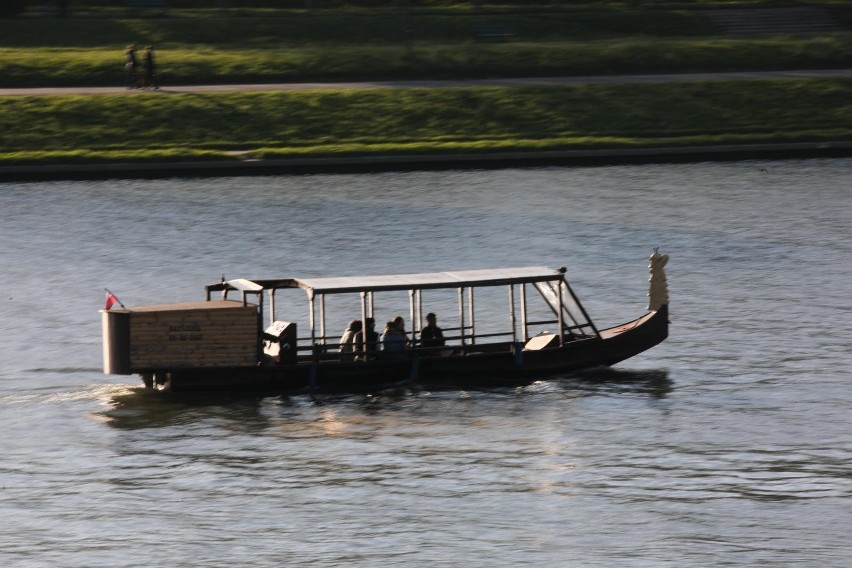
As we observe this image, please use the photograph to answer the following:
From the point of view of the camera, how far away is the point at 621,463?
27922 millimetres

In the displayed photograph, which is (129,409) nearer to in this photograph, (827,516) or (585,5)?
(827,516)

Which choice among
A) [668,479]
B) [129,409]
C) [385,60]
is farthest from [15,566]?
[385,60]

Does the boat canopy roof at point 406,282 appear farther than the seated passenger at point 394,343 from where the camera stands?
No

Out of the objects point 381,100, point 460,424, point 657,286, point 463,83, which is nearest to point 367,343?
point 460,424

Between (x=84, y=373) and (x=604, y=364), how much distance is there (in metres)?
12.1

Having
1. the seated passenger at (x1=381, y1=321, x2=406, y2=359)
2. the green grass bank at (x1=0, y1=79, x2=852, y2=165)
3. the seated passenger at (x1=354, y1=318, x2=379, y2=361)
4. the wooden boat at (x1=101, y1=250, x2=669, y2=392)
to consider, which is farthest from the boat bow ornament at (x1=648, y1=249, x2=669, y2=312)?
the green grass bank at (x1=0, y1=79, x2=852, y2=165)

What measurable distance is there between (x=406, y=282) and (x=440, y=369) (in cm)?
215

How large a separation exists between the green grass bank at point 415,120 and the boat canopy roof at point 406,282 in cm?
2927

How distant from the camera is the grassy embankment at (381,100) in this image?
65438 millimetres

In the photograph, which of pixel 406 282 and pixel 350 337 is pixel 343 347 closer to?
pixel 350 337

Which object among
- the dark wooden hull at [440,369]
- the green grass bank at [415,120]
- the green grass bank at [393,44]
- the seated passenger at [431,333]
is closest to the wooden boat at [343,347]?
the dark wooden hull at [440,369]

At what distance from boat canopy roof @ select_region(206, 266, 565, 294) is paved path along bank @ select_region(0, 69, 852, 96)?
36846 mm

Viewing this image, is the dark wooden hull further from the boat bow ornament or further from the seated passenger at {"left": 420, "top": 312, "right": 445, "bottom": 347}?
the seated passenger at {"left": 420, "top": 312, "right": 445, "bottom": 347}

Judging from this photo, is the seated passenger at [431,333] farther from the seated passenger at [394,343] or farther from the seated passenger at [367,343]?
the seated passenger at [367,343]
